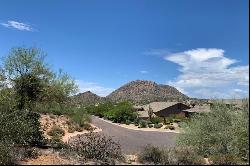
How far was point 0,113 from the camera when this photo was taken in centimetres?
2870

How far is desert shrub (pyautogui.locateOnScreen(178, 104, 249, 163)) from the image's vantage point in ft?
73.5

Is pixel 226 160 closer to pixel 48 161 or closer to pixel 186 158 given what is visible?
pixel 186 158

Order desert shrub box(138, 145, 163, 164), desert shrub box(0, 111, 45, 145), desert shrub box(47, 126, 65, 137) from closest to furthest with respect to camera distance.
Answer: desert shrub box(138, 145, 163, 164) → desert shrub box(0, 111, 45, 145) → desert shrub box(47, 126, 65, 137)

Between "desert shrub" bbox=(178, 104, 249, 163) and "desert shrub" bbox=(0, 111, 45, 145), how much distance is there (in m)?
9.77

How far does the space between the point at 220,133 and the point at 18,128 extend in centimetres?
1216

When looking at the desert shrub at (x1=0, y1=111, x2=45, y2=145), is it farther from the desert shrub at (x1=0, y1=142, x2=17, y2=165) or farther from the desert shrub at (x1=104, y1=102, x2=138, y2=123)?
the desert shrub at (x1=104, y1=102, x2=138, y2=123)

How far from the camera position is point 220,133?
24.3 metres

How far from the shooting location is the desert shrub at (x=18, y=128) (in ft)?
88.7

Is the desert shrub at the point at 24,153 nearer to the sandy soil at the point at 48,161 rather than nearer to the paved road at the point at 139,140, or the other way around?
the sandy soil at the point at 48,161

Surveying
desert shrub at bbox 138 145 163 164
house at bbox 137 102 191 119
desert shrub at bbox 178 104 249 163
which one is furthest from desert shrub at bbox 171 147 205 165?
house at bbox 137 102 191 119

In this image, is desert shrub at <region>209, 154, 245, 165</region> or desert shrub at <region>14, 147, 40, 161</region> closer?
desert shrub at <region>209, 154, 245, 165</region>

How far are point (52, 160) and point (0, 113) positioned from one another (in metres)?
7.49

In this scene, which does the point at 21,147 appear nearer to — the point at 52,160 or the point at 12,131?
the point at 12,131

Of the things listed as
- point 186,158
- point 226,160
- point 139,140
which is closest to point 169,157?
point 186,158
